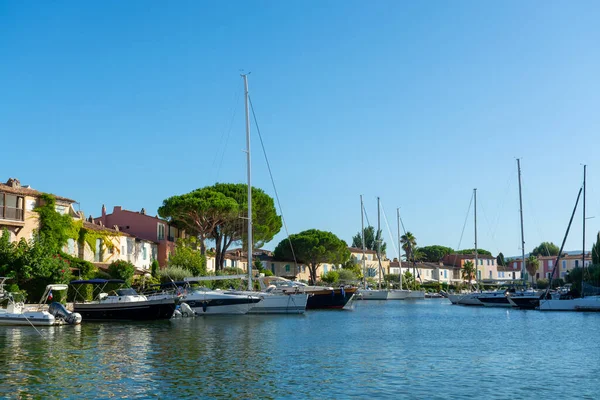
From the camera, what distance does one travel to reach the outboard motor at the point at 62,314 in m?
40.1

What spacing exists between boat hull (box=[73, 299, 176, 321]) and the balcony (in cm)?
895

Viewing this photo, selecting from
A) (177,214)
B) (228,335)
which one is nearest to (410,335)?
(228,335)

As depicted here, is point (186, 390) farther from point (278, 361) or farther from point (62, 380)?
point (278, 361)

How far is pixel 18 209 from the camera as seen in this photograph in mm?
49625

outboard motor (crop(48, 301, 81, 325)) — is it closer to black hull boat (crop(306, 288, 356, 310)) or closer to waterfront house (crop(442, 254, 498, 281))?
black hull boat (crop(306, 288, 356, 310))

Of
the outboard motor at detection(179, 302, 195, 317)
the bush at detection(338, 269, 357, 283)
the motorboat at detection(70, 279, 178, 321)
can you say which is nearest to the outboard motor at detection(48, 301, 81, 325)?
the motorboat at detection(70, 279, 178, 321)

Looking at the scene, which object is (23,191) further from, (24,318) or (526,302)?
(526,302)

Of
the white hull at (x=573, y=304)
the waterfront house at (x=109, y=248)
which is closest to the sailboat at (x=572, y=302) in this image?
the white hull at (x=573, y=304)

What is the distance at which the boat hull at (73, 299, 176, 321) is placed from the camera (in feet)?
145

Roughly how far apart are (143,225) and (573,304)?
4388 cm

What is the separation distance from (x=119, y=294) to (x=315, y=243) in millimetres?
58831

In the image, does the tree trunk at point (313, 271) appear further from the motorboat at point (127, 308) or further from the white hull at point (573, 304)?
the motorboat at point (127, 308)

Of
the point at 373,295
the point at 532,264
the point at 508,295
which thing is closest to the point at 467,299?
the point at 508,295

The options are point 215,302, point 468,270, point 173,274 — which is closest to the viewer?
point 215,302
